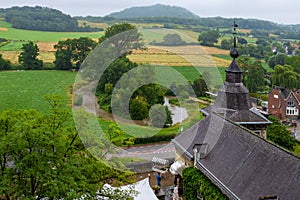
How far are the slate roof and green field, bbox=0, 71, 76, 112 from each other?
32.5 meters

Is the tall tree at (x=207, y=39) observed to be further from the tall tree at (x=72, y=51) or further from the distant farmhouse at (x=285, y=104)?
the tall tree at (x=72, y=51)

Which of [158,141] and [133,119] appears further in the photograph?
[133,119]

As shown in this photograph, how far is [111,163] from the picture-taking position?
50.2ft

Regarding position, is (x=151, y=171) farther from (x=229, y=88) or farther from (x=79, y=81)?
(x=79, y=81)

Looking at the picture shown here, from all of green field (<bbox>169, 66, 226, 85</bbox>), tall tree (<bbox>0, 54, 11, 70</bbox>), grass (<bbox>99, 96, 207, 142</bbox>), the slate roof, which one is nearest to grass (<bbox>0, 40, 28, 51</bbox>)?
tall tree (<bbox>0, 54, 11, 70</bbox>)

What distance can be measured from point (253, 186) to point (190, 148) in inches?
255

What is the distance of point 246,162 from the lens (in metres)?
15.5

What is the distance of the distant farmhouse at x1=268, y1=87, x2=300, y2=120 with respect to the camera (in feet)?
170

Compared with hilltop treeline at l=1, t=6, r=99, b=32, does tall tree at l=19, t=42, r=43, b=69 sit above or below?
below

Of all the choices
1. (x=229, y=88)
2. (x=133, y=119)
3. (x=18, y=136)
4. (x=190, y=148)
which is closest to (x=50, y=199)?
(x=18, y=136)

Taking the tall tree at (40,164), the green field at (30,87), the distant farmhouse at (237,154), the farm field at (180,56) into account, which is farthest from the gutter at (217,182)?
the green field at (30,87)

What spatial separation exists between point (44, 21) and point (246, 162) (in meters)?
96.1

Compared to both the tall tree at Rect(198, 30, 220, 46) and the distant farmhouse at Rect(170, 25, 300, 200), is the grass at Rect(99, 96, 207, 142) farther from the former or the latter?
the tall tree at Rect(198, 30, 220, 46)

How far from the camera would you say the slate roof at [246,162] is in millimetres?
13320
